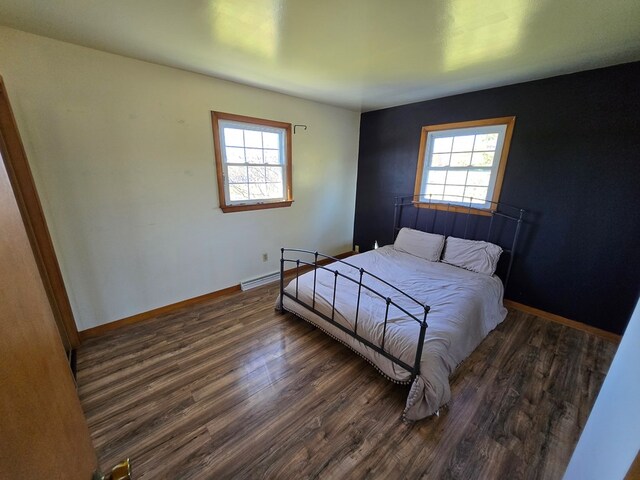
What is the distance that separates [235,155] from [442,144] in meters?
2.66

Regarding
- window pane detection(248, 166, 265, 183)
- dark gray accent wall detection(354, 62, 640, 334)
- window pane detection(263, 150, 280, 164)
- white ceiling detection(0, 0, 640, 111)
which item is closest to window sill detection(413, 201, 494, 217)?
dark gray accent wall detection(354, 62, 640, 334)

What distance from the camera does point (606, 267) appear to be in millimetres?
2371

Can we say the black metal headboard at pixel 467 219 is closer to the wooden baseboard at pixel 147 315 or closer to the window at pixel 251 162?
the window at pixel 251 162

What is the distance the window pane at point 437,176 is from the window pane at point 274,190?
6.83 ft

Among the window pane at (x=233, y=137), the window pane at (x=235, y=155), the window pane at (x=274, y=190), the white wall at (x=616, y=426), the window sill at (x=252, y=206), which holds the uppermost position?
the window pane at (x=233, y=137)

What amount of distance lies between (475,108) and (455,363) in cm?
282

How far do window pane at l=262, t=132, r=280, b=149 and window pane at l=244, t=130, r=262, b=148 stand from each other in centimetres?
6

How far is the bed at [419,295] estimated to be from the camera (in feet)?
5.56

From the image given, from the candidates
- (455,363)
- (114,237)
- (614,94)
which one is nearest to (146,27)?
(114,237)

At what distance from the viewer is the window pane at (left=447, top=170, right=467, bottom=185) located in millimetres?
3164

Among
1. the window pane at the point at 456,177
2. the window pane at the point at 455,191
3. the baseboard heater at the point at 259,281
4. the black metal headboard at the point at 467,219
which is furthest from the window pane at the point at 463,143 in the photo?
the baseboard heater at the point at 259,281

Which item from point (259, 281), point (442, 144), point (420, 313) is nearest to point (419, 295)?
point (420, 313)

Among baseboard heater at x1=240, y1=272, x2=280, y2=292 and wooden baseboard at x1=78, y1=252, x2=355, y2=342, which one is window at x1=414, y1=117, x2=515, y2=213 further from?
wooden baseboard at x1=78, y1=252, x2=355, y2=342

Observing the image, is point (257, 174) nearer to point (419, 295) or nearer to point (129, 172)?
point (129, 172)
